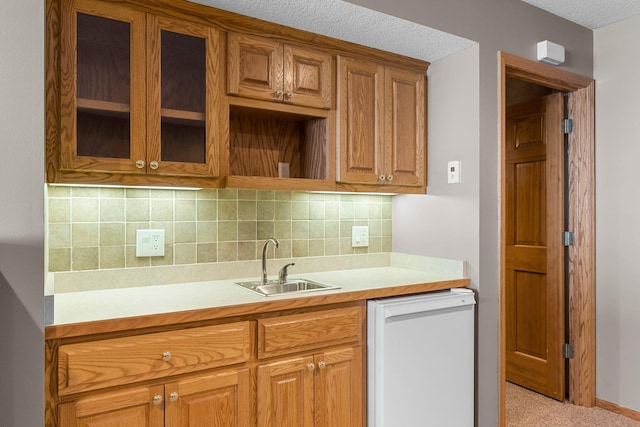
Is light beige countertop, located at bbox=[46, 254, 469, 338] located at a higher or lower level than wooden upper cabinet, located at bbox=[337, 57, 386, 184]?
lower

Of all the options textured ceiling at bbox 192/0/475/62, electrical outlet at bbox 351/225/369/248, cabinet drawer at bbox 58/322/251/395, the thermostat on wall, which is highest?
textured ceiling at bbox 192/0/475/62

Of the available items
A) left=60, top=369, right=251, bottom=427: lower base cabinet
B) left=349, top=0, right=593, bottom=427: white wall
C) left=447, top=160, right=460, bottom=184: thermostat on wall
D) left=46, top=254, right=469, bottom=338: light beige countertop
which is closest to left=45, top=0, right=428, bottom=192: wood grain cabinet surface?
left=447, top=160, right=460, bottom=184: thermostat on wall

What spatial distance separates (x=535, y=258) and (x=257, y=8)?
96.1 inches

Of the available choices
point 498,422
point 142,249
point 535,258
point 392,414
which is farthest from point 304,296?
point 535,258

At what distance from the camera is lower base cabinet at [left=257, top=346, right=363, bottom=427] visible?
1.75 metres

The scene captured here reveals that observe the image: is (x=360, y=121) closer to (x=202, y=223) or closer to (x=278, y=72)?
(x=278, y=72)

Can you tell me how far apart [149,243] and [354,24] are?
1395mm

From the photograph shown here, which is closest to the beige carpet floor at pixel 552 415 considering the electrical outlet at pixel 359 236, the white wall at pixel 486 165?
the white wall at pixel 486 165

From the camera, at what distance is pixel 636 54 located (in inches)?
101

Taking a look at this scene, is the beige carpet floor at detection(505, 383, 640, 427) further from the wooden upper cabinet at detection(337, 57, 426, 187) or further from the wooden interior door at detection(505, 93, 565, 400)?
the wooden upper cabinet at detection(337, 57, 426, 187)

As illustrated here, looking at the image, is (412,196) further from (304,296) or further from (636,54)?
(636,54)

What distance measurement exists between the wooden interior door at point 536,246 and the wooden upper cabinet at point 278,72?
1.69m

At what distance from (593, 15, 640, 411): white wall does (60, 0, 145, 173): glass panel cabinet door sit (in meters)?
2.65

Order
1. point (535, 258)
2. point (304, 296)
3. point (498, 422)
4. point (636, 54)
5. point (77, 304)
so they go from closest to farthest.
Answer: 1. point (77, 304)
2. point (304, 296)
3. point (498, 422)
4. point (636, 54)
5. point (535, 258)
